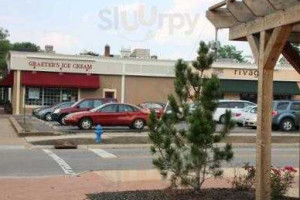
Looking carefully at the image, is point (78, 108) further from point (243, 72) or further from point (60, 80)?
point (243, 72)

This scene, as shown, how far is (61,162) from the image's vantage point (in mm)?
15602

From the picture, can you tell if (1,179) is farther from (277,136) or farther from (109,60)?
(109,60)

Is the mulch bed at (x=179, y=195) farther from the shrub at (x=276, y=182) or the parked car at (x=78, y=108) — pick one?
the parked car at (x=78, y=108)

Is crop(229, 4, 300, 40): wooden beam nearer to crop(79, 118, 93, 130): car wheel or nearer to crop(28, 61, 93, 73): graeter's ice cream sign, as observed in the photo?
crop(79, 118, 93, 130): car wheel

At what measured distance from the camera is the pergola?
23.0 ft

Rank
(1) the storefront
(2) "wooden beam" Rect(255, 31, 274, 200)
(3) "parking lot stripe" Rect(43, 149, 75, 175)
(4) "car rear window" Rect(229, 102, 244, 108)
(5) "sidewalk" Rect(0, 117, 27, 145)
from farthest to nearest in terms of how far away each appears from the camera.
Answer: (1) the storefront → (4) "car rear window" Rect(229, 102, 244, 108) → (5) "sidewalk" Rect(0, 117, 27, 145) → (3) "parking lot stripe" Rect(43, 149, 75, 175) → (2) "wooden beam" Rect(255, 31, 274, 200)

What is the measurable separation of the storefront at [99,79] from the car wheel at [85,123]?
68.1 feet

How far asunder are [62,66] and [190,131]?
4257 cm

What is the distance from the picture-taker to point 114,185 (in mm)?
11141

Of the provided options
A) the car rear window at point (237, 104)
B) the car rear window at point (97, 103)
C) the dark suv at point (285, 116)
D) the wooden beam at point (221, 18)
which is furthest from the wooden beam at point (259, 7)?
the car rear window at point (237, 104)

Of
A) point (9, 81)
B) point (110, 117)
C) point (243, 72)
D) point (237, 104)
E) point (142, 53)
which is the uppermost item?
point (142, 53)

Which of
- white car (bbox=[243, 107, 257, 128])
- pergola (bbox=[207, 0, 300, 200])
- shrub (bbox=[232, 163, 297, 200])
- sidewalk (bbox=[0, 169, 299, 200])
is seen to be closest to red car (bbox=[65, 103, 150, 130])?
white car (bbox=[243, 107, 257, 128])

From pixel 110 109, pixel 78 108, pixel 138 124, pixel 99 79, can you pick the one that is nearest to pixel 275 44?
pixel 110 109

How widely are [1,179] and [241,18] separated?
6.59 meters
